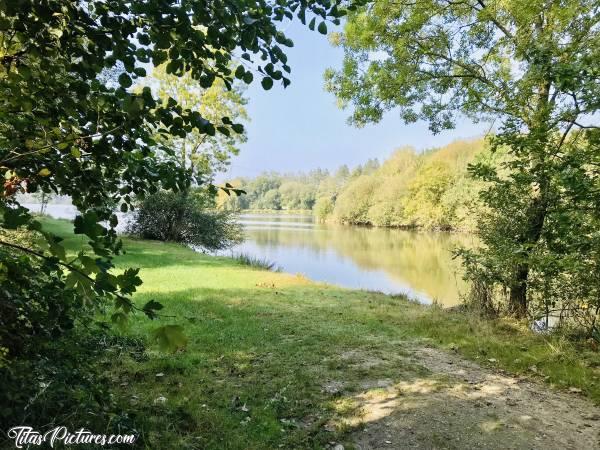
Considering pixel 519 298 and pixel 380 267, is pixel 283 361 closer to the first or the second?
pixel 519 298

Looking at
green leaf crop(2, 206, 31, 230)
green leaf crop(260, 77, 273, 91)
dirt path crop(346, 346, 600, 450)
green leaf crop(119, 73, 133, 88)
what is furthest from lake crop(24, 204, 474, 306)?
green leaf crop(2, 206, 31, 230)

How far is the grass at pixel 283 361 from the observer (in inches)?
124

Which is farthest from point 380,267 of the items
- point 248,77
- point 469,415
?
point 248,77

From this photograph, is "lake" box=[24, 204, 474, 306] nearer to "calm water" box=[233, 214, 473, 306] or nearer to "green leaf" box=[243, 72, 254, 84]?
"calm water" box=[233, 214, 473, 306]

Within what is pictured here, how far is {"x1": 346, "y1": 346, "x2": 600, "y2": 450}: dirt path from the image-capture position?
3123 millimetres

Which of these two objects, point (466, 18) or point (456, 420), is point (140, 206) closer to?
point (466, 18)

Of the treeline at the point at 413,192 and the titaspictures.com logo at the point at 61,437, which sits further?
the treeline at the point at 413,192

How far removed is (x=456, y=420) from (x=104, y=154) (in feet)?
11.2

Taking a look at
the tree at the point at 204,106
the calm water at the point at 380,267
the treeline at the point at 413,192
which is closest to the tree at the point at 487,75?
the calm water at the point at 380,267

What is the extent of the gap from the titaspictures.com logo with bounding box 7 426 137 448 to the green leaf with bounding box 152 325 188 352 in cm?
117

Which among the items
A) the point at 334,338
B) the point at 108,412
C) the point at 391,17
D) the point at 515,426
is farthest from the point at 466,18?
the point at 108,412

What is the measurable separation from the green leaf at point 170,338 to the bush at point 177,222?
20.5 metres

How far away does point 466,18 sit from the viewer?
27.0ft

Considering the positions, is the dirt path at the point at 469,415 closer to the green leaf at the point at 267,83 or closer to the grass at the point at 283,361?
the grass at the point at 283,361
